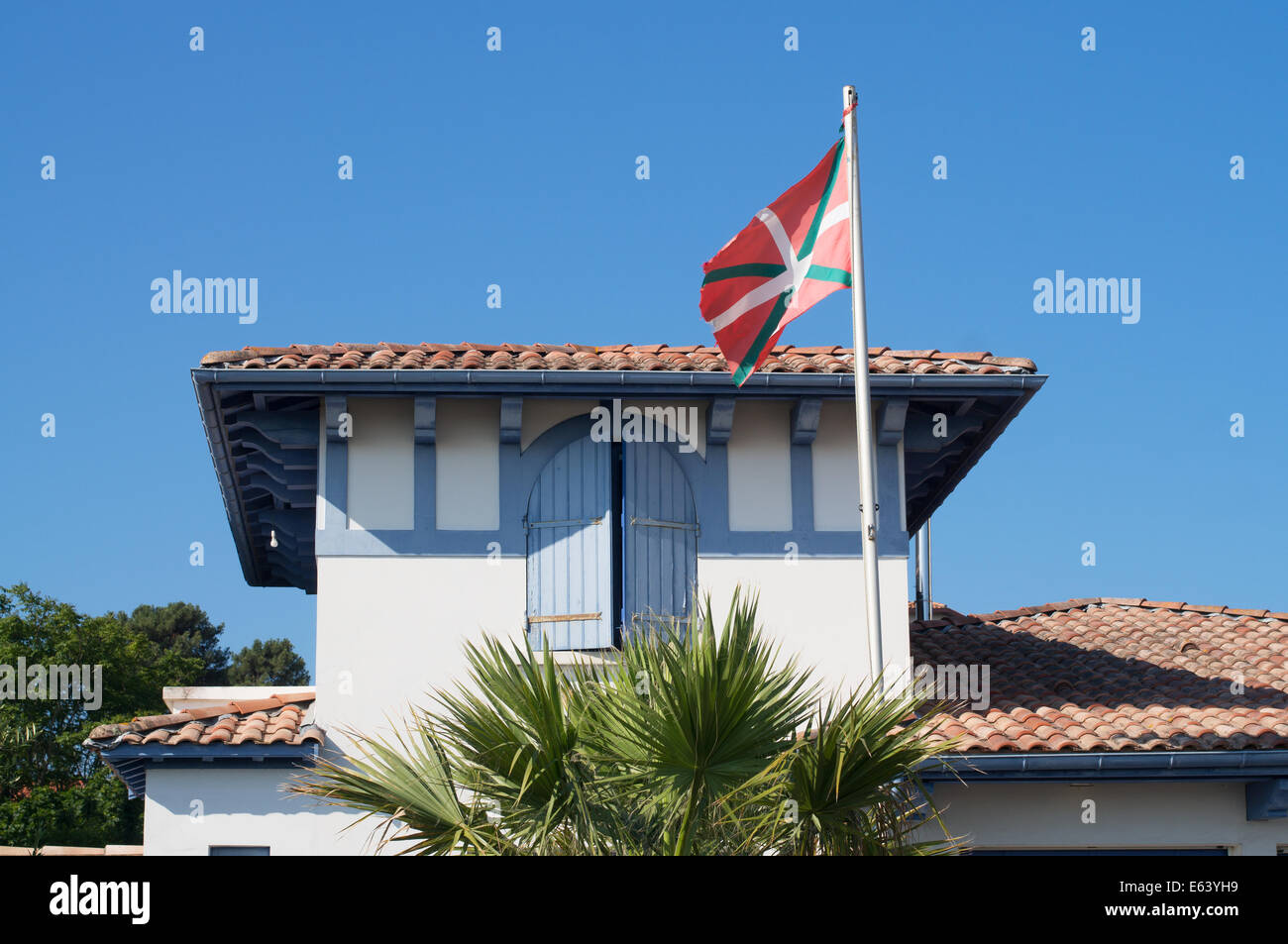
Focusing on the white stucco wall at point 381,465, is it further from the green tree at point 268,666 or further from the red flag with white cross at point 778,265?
the green tree at point 268,666

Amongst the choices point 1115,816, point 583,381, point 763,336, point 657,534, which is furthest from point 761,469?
point 1115,816

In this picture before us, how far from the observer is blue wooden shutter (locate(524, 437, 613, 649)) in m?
12.5

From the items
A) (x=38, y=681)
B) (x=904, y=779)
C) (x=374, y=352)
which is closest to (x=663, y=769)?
(x=904, y=779)

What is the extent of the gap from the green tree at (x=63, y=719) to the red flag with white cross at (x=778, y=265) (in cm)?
2595

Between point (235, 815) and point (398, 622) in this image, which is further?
point (398, 622)

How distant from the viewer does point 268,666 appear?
61031 millimetres

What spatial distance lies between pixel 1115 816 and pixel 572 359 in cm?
645

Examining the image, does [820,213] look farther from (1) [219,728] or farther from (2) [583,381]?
(1) [219,728]

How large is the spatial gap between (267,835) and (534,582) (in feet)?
Result: 10.5

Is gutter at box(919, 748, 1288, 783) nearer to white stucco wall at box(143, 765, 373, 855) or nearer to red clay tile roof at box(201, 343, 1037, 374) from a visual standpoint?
red clay tile roof at box(201, 343, 1037, 374)

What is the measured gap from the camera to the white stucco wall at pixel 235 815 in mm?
11766

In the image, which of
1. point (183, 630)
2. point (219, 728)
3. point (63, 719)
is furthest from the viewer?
point (183, 630)

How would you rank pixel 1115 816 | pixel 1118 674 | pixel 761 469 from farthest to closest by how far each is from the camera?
pixel 1118 674
pixel 761 469
pixel 1115 816
